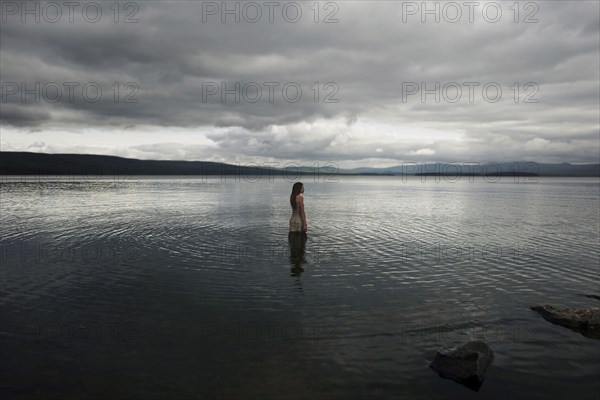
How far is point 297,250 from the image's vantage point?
21141 mm

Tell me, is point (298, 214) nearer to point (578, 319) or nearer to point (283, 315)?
point (283, 315)

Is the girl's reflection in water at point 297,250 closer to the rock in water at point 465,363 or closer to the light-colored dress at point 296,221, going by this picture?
the light-colored dress at point 296,221

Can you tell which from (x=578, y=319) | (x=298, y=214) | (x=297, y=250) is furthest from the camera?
(x=298, y=214)

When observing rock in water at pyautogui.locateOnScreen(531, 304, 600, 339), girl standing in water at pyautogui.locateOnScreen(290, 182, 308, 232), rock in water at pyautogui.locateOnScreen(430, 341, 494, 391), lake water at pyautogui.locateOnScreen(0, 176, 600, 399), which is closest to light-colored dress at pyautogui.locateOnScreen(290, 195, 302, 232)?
girl standing in water at pyautogui.locateOnScreen(290, 182, 308, 232)

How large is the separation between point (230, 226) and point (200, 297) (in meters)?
16.1

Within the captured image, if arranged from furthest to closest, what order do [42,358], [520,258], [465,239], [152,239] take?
[465,239] < [152,239] < [520,258] < [42,358]

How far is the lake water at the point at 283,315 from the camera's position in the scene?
8492 mm

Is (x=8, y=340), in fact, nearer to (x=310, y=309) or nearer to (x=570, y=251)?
(x=310, y=309)

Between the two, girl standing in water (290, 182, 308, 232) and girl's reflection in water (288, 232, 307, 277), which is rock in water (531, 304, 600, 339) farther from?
girl standing in water (290, 182, 308, 232)

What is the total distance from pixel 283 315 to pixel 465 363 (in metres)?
5.42

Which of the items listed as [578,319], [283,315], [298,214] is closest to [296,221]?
[298,214]

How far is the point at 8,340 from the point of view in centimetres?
1018

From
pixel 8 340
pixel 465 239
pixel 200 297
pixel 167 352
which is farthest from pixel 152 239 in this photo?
pixel 465 239

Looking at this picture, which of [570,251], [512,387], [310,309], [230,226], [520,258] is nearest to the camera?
[512,387]
